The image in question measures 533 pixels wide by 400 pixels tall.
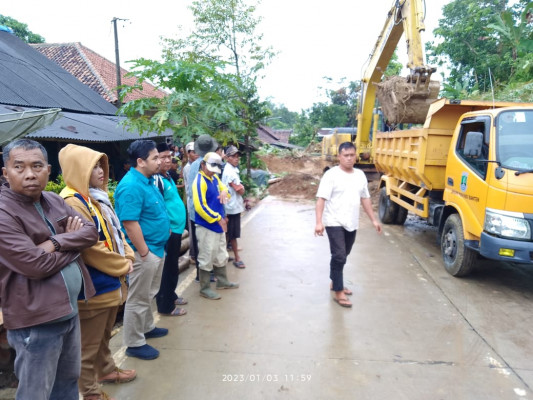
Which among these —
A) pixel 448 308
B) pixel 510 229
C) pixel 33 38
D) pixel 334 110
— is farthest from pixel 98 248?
pixel 334 110

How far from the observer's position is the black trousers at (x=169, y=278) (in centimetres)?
363

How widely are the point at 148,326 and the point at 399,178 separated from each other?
565cm

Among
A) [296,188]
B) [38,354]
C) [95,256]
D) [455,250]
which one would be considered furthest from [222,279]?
[296,188]

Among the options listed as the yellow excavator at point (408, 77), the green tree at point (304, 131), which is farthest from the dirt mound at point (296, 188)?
the green tree at point (304, 131)

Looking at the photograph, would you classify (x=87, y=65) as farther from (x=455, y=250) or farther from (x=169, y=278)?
(x=455, y=250)

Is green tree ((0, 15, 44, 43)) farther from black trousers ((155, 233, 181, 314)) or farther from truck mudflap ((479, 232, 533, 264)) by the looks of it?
truck mudflap ((479, 232, 533, 264))

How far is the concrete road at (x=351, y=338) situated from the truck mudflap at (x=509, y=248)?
56 cm

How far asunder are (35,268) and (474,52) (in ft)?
68.5

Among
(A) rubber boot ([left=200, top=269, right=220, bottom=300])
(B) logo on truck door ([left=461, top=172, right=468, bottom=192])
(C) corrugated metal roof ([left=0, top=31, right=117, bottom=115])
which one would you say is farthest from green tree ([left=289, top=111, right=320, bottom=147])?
(A) rubber boot ([left=200, top=269, right=220, bottom=300])

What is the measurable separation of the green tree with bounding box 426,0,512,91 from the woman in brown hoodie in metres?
18.3

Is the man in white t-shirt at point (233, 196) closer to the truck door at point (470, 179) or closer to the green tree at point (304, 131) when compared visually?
the truck door at point (470, 179)

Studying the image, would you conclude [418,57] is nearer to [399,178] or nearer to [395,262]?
[399,178]

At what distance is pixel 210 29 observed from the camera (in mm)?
13695

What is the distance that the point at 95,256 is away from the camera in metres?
2.20
